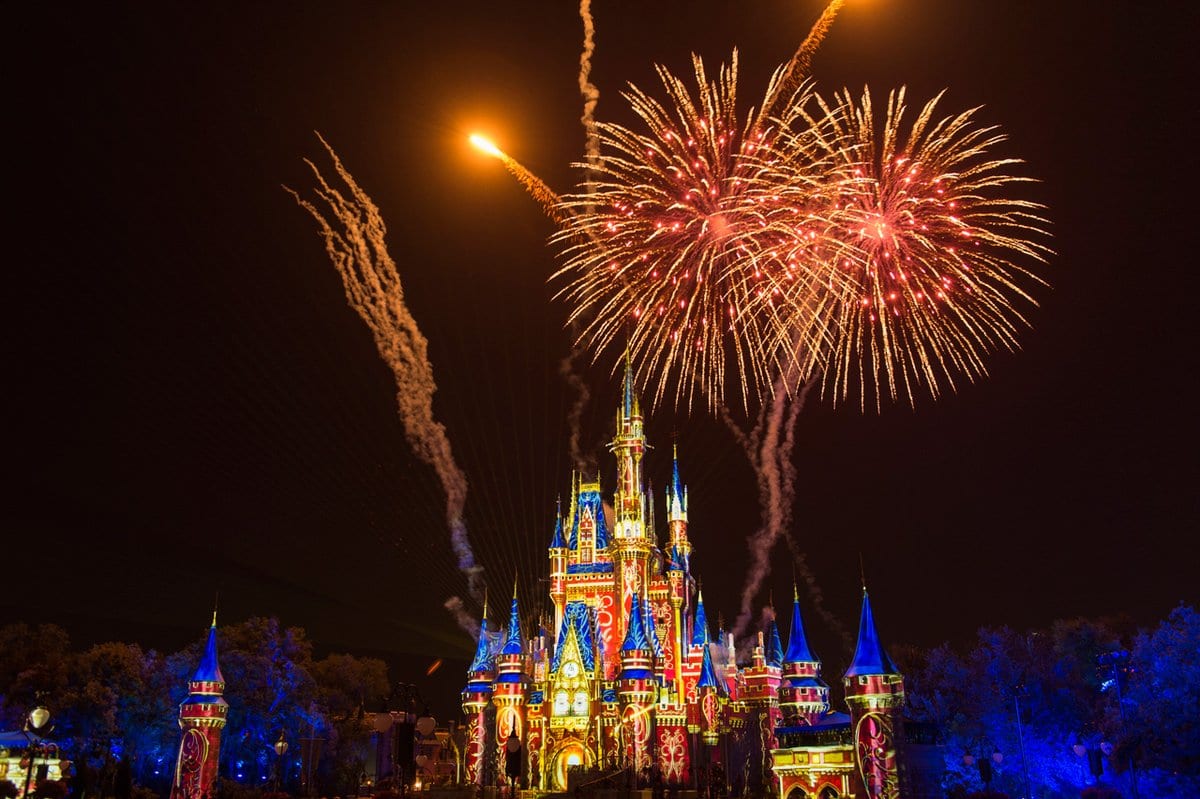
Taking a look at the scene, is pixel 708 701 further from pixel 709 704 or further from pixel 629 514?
pixel 629 514

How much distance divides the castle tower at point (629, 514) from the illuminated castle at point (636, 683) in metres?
0.09

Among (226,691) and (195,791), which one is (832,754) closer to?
(195,791)

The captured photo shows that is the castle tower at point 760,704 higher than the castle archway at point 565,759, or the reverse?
the castle tower at point 760,704

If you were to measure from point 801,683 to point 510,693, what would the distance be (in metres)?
17.5

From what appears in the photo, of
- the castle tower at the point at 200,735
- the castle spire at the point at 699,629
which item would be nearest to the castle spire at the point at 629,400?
the castle spire at the point at 699,629

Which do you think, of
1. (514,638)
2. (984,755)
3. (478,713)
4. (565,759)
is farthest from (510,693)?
(984,755)

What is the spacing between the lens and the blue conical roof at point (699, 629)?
58.4 meters

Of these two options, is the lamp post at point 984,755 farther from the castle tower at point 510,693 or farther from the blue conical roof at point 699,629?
the castle tower at point 510,693

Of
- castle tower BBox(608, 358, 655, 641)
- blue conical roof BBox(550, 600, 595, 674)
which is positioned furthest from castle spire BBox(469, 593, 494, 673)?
castle tower BBox(608, 358, 655, 641)

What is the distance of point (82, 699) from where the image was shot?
50.0 metres

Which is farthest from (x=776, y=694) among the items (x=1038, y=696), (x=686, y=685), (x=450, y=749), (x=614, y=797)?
(x=450, y=749)

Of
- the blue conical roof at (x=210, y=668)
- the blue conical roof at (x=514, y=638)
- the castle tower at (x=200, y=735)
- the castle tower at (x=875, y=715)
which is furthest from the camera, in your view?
the blue conical roof at (x=514, y=638)

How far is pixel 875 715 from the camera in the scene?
3766 cm

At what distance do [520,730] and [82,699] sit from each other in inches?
926
